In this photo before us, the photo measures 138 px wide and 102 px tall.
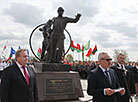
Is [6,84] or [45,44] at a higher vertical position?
[45,44]

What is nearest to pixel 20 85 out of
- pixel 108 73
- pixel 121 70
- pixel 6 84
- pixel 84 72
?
pixel 6 84

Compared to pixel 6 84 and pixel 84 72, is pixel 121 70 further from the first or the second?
pixel 84 72

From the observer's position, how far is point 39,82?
18.5ft

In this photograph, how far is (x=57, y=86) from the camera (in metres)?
5.79

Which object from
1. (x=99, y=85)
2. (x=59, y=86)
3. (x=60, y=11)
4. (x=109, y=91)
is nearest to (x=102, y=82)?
(x=99, y=85)

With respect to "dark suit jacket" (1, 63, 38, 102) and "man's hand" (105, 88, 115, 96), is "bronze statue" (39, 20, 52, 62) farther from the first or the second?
"man's hand" (105, 88, 115, 96)

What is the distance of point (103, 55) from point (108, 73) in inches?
14.4

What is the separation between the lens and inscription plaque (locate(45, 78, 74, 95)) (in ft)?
18.6

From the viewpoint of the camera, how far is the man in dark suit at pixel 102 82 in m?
2.76

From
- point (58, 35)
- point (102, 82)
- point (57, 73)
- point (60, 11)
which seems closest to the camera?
point (102, 82)

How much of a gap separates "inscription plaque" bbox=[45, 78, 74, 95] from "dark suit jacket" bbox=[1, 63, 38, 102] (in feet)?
9.95

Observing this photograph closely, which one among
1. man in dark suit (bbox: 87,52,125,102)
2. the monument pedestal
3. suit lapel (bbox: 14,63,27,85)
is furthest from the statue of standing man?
suit lapel (bbox: 14,63,27,85)

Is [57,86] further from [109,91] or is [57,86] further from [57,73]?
[109,91]

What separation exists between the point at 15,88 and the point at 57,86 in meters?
3.32
